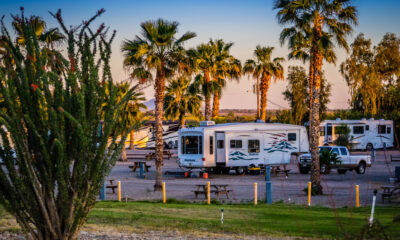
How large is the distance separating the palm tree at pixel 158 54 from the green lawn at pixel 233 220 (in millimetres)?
9217

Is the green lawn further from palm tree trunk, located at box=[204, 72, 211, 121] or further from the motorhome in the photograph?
the motorhome

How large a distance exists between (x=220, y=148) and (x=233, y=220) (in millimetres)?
20275

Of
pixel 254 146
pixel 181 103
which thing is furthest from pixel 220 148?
pixel 181 103

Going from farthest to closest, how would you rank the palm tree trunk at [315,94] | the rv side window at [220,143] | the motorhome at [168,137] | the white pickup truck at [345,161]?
the motorhome at [168,137] → the rv side window at [220,143] → the white pickup truck at [345,161] → the palm tree trunk at [315,94]

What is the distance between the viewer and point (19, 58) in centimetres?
870

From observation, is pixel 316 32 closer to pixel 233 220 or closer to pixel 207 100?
pixel 233 220

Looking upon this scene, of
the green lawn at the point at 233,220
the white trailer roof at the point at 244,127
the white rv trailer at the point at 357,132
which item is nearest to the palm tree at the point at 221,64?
the white trailer roof at the point at 244,127

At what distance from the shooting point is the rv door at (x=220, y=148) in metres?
33.8

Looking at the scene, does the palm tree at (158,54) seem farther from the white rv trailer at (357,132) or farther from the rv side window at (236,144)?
the white rv trailer at (357,132)

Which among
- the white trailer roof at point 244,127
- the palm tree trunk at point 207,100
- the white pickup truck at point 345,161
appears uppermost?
the palm tree trunk at point 207,100

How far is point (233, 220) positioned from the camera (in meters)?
13.7

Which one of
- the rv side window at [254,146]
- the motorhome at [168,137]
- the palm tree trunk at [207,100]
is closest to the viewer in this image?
the rv side window at [254,146]

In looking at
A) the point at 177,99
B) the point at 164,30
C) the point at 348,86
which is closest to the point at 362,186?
the point at 164,30

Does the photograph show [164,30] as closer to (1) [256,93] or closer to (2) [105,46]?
(2) [105,46]
